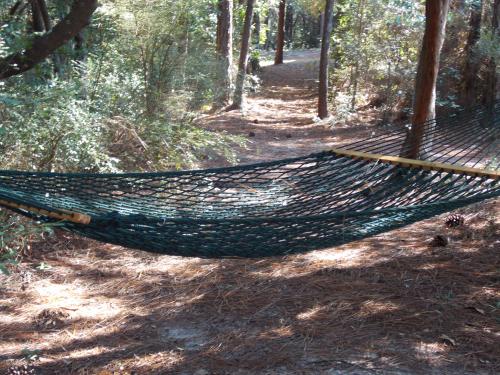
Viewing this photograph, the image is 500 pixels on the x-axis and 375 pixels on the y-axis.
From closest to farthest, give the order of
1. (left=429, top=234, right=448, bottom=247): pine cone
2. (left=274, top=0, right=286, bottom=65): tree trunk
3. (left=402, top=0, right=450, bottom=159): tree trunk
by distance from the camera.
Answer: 1. (left=429, top=234, right=448, bottom=247): pine cone
2. (left=402, top=0, right=450, bottom=159): tree trunk
3. (left=274, top=0, right=286, bottom=65): tree trunk

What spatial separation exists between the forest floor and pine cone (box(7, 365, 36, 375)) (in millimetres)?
70

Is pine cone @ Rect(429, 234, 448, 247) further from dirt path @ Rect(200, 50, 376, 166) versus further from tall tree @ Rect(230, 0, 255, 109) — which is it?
tall tree @ Rect(230, 0, 255, 109)

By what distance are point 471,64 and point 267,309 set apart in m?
5.20

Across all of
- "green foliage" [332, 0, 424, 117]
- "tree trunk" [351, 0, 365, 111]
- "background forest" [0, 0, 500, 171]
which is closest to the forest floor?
"background forest" [0, 0, 500, 171]

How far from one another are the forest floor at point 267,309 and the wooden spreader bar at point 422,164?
21.0 inches

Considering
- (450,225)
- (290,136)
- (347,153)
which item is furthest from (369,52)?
(347,153)

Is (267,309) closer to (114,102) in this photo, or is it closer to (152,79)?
(114,102)

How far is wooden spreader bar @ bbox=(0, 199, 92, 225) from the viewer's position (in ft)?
6.33

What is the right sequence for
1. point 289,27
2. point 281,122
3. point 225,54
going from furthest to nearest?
point 289,27 → point 225,54 → point 281,122

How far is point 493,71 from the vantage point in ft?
21.5

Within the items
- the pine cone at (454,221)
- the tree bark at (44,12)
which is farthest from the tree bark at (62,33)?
the tree bark at (44,12)

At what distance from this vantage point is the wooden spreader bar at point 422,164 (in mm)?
2508

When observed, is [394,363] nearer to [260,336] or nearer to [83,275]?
[260,336]

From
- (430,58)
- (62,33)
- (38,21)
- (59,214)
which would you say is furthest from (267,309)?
(38,21)
